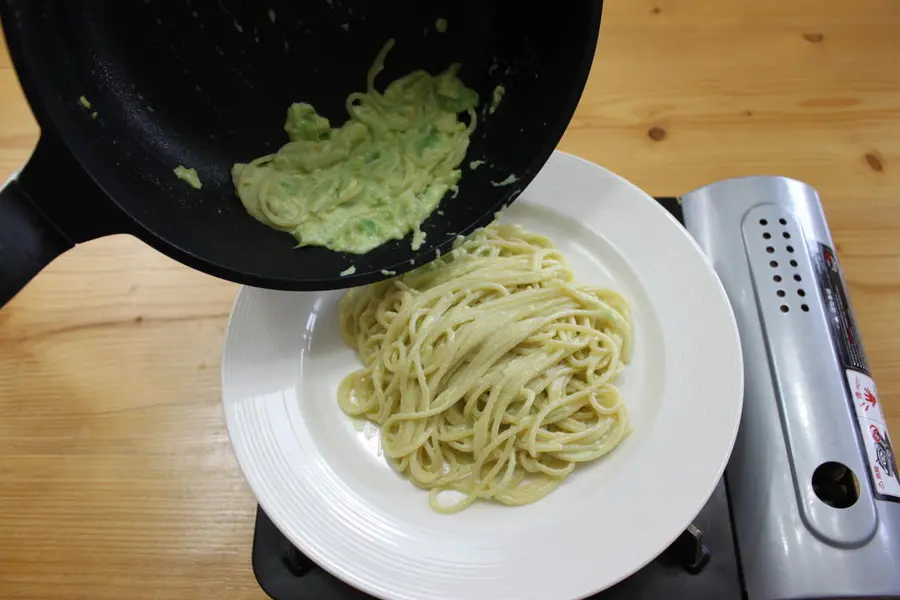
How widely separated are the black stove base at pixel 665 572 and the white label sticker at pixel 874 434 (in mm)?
289

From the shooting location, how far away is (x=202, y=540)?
1.44 metres

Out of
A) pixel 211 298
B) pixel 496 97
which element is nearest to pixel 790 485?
pixel 496 97

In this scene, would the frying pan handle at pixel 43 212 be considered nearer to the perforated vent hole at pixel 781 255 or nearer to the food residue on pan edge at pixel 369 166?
the food residue on pan edge at pixel 369 166

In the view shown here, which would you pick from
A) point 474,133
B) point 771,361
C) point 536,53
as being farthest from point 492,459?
point 536,53

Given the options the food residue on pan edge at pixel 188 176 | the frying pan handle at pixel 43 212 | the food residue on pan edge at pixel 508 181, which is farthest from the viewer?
the food residue on pan edge at pixel 508 181

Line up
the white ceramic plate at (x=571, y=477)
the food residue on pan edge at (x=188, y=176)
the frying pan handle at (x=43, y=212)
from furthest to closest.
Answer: the food residue on pan edge at (x=188, y=176), the white ceramic plate at (x=571, y=477), the frying pan handle at (x=43, y=212)

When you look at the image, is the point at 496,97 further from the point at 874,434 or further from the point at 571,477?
the point at 874,434

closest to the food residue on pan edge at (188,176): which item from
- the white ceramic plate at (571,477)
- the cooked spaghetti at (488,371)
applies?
the white ceramic plate at (571,477)

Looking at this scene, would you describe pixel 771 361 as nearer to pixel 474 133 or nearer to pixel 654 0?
pixel 474 133

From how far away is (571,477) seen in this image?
53.3 inches

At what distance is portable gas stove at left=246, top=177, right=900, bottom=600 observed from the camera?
46.6 inches

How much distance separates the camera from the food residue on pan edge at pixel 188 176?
1.31 metres

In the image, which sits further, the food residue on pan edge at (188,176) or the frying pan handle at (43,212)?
the food residue on pan edge at (188,176)

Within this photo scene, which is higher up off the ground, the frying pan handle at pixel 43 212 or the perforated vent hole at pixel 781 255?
the frying pan handle at pixel 43 212
